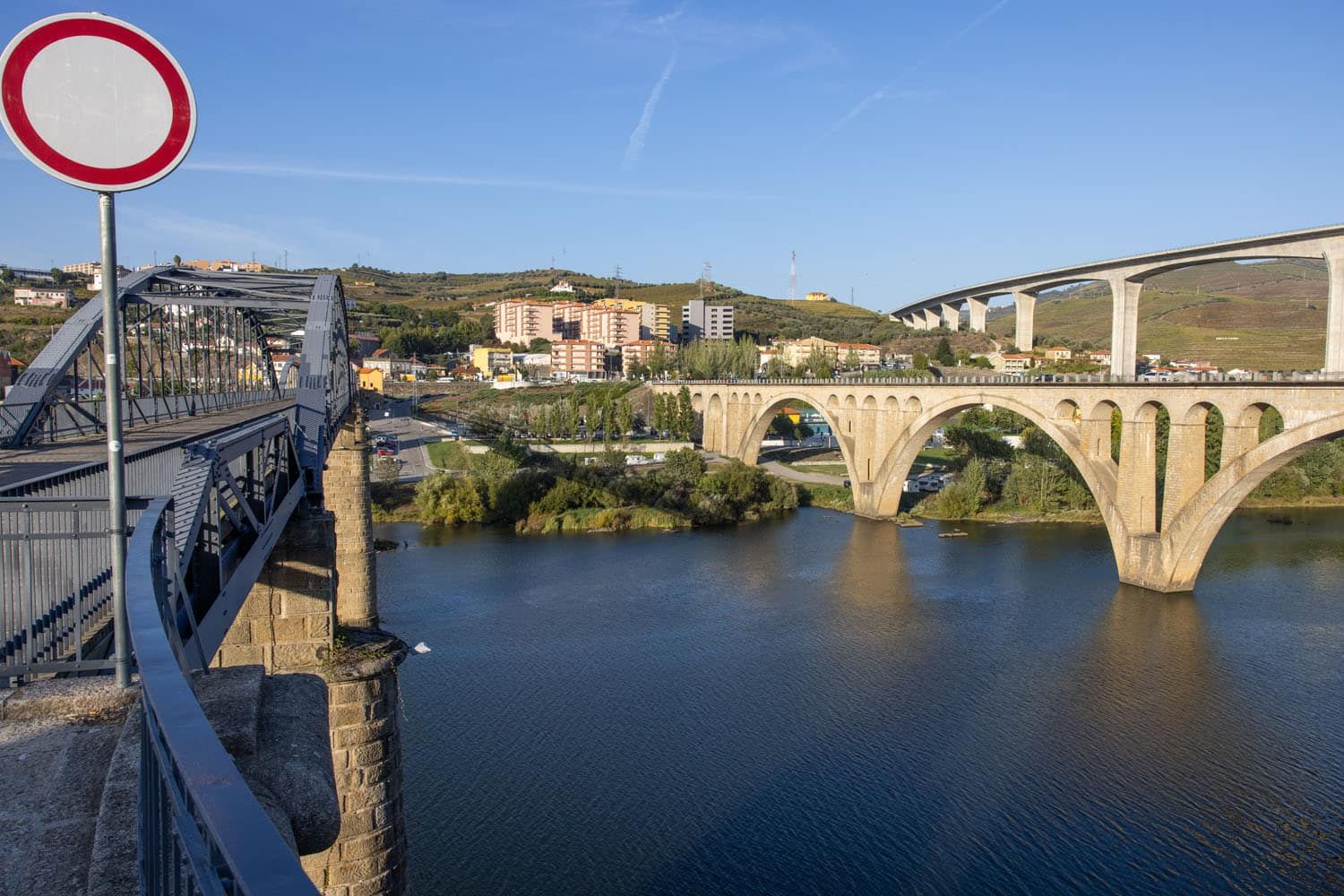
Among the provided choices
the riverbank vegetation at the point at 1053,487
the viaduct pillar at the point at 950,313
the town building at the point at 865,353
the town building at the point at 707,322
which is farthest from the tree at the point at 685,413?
the town building at the point at 707,322

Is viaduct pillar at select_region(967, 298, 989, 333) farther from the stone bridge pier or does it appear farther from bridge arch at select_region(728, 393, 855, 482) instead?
the stone bridge pier

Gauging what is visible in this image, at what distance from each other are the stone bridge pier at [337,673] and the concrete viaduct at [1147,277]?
19.6m

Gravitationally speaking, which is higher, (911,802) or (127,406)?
(127,406)

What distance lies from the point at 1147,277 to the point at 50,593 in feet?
94.1

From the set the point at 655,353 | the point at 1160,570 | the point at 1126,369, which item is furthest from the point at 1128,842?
the point at 655,353

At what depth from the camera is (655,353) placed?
217 feet

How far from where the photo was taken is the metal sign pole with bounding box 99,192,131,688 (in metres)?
2.86

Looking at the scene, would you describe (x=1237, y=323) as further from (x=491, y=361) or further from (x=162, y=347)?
(x=162, y=347)

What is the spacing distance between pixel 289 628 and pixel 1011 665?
42.3 ft

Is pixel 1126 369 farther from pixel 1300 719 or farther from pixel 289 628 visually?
pixel 289 628

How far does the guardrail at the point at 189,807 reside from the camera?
1.29 metres

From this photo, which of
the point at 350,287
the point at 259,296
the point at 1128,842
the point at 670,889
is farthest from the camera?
the point at 350,287

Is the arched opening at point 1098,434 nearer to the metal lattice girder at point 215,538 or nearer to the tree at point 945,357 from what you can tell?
the metal lattice girder at point 215,538

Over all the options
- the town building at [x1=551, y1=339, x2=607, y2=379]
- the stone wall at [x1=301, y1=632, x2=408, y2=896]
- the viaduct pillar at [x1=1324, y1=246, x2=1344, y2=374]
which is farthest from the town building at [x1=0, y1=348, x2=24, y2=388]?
the town building at [x1=551, y1=339, x2=607, y2=379]
